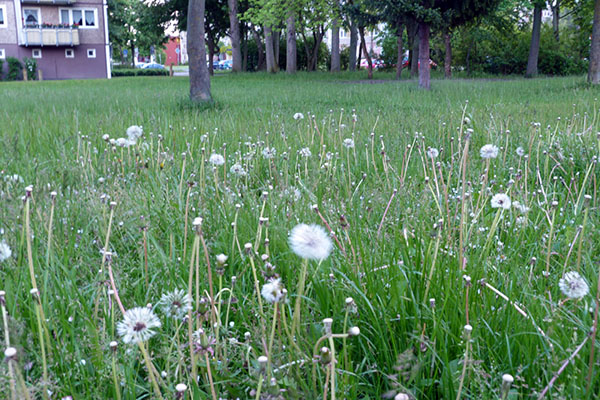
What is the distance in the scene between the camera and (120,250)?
2449 mm

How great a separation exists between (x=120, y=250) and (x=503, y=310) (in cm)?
165

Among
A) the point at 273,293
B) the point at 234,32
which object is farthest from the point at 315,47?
the point at 273,293

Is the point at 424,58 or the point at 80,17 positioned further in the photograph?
the point at 80,17

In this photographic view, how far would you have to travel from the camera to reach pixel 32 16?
4181 cm

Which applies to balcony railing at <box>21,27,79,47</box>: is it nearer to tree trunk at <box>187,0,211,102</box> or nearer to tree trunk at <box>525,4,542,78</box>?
tree trunk at <box>525,4,542,78</box>

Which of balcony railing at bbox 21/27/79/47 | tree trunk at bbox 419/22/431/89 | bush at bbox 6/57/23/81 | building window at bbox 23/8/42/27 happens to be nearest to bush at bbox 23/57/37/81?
bush at bbox 6/57/23/81

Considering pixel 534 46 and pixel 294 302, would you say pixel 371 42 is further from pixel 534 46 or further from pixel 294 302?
pixel 294 302

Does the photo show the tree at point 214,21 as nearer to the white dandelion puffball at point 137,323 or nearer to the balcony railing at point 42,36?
the balcony railing at point 42,36

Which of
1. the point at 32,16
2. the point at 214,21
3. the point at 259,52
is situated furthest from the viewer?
the point at 32,16

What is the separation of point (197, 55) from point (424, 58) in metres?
7.56

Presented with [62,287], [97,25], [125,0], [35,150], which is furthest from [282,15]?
[125,0]

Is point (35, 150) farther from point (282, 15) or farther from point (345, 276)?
point (282, 15)

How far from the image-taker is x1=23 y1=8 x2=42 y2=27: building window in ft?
136

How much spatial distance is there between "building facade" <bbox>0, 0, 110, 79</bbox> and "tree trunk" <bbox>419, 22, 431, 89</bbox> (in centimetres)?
3338
